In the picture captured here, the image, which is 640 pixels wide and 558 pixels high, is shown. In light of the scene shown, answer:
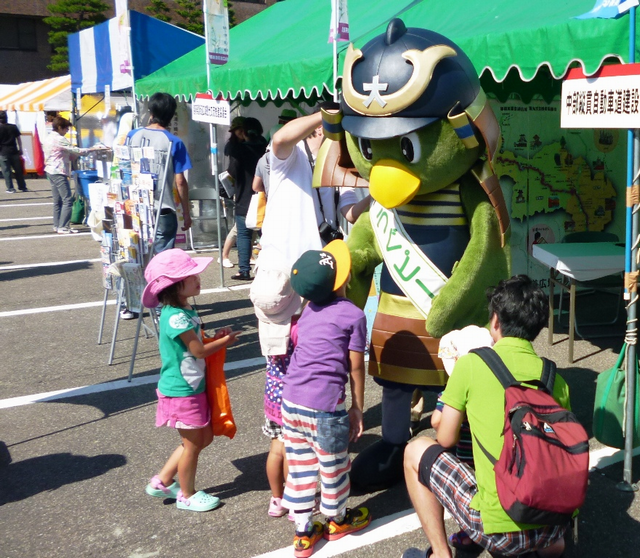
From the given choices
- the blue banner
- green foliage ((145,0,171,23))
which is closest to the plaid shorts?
the blue banner

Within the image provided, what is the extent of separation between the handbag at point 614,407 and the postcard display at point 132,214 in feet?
10.0

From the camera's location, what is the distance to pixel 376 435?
13.9ft

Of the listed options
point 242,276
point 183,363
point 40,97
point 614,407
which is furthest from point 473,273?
point 40,97

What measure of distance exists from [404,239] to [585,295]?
440 cm

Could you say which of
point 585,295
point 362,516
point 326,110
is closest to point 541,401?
point 362,516

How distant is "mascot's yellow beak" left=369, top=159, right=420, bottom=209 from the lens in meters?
3.27

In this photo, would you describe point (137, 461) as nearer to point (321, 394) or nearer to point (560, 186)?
point (321, 394)

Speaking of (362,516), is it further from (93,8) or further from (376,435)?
(93,8)

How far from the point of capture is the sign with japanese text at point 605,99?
3.11 m

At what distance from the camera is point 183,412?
3.30 metres

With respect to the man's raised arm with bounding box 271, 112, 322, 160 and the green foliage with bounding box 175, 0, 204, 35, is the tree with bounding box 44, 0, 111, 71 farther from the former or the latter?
the man's raised arm with bounding box 271, 112, 322, 160

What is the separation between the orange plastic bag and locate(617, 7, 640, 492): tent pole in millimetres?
1920

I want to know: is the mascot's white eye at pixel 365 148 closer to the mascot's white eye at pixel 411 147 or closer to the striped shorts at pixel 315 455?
the mascot's white eye at pixel 411 147

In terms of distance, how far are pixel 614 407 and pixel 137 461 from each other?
2534mm
